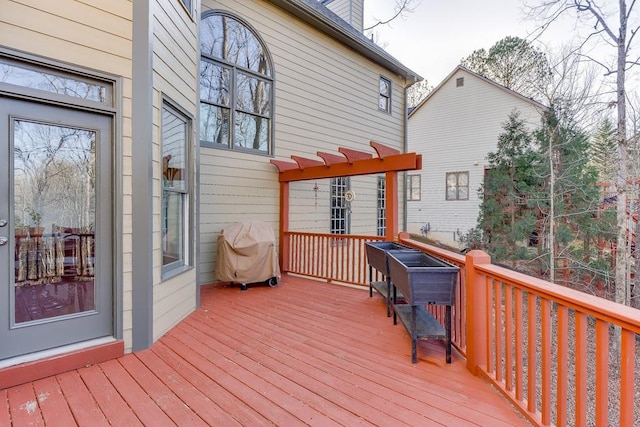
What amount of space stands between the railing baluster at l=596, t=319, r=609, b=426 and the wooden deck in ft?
1.98

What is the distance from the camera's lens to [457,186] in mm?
13117

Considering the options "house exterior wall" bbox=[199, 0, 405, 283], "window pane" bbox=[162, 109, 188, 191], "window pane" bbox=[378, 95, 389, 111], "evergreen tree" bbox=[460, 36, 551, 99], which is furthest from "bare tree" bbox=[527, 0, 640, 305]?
"evergreen tree" bbox=[460, 36, 551, 99]

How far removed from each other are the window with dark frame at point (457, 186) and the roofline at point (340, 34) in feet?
16.0

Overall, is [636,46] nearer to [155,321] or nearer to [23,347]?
[155,321]

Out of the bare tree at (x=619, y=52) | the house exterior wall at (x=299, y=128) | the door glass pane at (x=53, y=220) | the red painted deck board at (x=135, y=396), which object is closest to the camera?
the red painted deck board at (x=135, y=396)

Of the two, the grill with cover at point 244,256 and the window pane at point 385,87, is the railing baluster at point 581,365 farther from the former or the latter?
the window pane at point 385,87

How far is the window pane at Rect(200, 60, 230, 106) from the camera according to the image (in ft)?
17.6

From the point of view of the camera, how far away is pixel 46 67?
2408mm

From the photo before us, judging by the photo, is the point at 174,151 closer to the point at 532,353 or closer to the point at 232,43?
the point at 232,43

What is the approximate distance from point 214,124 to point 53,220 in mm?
3341

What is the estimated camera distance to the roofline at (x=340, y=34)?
6.43m

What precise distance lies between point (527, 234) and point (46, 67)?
33.3ft

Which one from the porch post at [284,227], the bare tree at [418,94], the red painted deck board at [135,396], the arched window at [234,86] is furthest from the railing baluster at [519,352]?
the bare tree at [418,94]

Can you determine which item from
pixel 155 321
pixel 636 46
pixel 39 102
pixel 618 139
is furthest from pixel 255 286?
pixel 636 46
